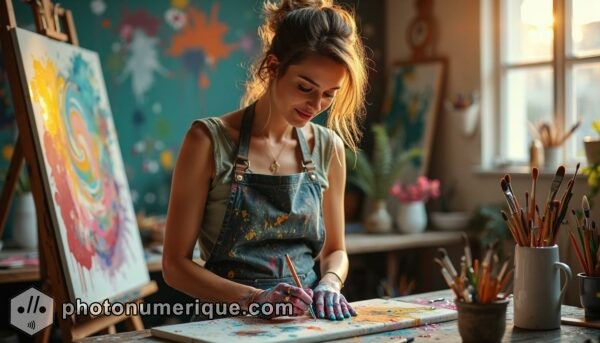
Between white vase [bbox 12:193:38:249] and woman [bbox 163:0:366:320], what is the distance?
2046 mm

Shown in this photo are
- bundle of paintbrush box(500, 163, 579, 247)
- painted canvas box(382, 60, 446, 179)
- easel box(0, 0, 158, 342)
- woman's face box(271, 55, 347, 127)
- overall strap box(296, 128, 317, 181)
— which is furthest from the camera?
painted canvas box(382, 60, 446, 179)

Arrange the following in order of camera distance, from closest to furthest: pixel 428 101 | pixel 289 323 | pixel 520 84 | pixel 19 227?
pixel 289 323
pixel 19 227
pixel 520 84
pixel 428 101

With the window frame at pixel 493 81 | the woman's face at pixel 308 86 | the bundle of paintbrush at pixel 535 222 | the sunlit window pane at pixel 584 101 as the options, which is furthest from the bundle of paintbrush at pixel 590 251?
the window frame at pixel 493 81

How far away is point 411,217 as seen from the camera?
4672 millimetres

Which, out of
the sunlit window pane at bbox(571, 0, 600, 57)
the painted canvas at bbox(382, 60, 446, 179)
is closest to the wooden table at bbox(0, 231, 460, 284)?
the painted canvas at bbox(382, 60, 446, 179)

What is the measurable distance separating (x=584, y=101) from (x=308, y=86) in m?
2.67

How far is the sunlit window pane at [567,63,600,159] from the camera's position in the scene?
167 inches

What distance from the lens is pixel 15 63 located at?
8.70ft

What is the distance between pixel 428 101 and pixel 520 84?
60cm

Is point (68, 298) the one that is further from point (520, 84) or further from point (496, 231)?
point (520, 84)

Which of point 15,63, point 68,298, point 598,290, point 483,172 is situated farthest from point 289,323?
point 483,172

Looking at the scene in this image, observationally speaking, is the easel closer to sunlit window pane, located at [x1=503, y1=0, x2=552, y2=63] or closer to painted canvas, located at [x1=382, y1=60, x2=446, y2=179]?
painted canvas, located at [x1=382, y1=60, x2=446, y2=179]

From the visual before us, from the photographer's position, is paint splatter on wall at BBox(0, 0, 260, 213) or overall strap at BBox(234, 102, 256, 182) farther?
paint splatter on wall at BBox(0, 0, 260, 213)

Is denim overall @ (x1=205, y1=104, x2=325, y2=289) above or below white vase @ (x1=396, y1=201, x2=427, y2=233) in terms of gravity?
above
